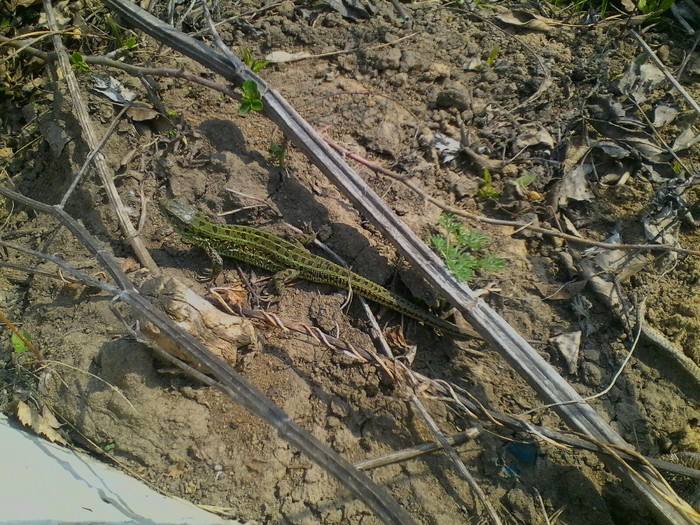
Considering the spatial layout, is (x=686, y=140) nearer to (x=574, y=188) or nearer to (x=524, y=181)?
(x=574, y=188)

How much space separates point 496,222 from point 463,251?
1.08 feet

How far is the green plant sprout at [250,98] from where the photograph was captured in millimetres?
3742

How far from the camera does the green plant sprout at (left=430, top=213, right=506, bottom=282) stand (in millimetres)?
3441

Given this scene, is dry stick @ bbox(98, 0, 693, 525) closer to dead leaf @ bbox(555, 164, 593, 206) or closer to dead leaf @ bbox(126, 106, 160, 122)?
dead leaf @ bbox(126, 106, 160, 122)

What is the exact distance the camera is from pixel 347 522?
305 centimetres

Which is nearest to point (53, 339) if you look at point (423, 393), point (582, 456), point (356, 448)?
point (356, 448)

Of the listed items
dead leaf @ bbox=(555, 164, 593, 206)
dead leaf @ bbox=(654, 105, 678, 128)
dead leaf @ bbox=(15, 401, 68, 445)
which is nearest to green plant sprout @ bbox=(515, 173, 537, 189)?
dead leaf @ bbox=(555, 164, 593, 206)

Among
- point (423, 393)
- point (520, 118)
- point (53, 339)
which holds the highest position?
point (520, 118)

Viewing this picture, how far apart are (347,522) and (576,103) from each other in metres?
3.87

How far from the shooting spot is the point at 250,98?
379 centimetres

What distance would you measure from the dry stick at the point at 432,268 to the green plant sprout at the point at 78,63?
1.67 feet

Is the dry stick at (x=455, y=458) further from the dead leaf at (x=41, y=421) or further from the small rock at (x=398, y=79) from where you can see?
the small rock at (x=398, y=79)

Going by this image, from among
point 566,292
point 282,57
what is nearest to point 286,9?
point 282,57

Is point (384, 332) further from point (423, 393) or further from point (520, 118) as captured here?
point (520, 118)
